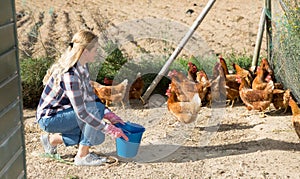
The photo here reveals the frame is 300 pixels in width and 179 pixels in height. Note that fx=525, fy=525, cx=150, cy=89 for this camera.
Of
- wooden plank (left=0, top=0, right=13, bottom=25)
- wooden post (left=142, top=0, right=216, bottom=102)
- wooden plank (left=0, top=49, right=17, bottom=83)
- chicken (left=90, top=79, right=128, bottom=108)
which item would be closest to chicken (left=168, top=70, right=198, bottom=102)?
wooden post (left=142, top=0, right=216, bottom=102)

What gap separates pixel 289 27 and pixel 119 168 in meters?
2.35

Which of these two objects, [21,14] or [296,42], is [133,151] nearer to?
[296,42]

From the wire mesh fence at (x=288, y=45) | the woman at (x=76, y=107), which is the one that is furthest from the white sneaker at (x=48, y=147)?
the wire mesh fence at (x=288, y=45)

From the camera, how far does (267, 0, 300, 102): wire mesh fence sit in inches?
213

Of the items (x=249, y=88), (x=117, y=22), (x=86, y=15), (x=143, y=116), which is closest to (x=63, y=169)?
(x=143, y=116)

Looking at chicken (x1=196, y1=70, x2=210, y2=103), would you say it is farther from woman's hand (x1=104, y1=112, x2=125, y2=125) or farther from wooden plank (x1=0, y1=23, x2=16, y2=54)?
wooden plank (x1=0, y1=23, x2=16, y2=54)

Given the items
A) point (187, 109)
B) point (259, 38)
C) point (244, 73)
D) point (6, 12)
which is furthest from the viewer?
point (259, 38)

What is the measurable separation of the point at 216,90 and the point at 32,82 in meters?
2.20

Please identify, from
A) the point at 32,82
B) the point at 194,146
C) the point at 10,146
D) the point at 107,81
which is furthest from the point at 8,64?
the point at 32,82

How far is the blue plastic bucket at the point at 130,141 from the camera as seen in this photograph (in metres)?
4.47

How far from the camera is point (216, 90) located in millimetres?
6227

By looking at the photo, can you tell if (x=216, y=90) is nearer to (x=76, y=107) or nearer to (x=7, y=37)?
(x=76, y=107)

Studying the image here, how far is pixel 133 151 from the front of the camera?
4594 millimetres

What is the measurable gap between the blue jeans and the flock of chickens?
111 centimetres
